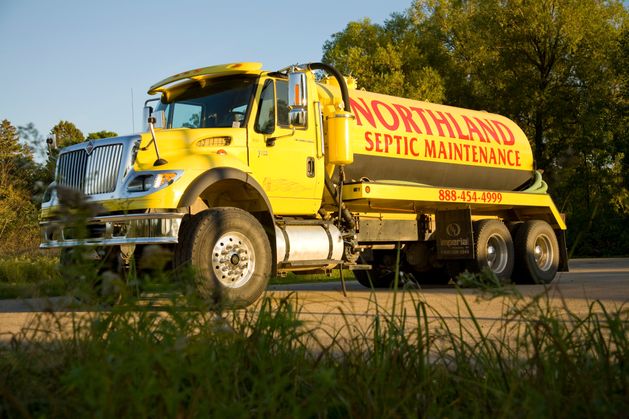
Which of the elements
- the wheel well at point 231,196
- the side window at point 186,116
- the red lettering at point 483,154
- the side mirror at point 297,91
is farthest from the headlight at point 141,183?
the red lettering at point 483,154

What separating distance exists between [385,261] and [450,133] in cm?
240

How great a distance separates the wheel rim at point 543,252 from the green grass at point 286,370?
410 inches

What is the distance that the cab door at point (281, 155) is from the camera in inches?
377

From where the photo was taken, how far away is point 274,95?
9852 millimetres

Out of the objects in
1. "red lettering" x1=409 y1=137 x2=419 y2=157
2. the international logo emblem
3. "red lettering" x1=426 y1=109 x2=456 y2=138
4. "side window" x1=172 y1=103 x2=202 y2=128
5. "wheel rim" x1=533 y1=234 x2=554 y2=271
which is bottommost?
"wheel rim" x1=533 y1=234 x2=554 y2=271

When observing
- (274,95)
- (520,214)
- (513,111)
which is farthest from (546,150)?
(274,95)

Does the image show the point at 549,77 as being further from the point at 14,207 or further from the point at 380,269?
the point at 14,207

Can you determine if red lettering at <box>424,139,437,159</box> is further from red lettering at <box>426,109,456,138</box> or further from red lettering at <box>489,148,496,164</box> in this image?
red lettering at <box>489,148,496,164</box>

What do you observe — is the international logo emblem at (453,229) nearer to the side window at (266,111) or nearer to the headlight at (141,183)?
the side window at (266,111)

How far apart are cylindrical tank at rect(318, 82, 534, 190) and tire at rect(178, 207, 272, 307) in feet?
8.12

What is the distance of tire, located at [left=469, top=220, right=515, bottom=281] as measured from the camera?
12778mm

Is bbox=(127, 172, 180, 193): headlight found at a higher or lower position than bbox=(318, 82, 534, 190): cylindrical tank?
lower

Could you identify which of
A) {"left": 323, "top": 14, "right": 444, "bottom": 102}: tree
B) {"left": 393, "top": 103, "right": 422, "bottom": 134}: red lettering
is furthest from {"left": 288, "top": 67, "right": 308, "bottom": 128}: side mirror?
{"left": 323, "top": 14, "right": 444, "bottom": 102}: tree

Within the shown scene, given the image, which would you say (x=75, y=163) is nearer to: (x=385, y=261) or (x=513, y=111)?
(x=385, y=261)
